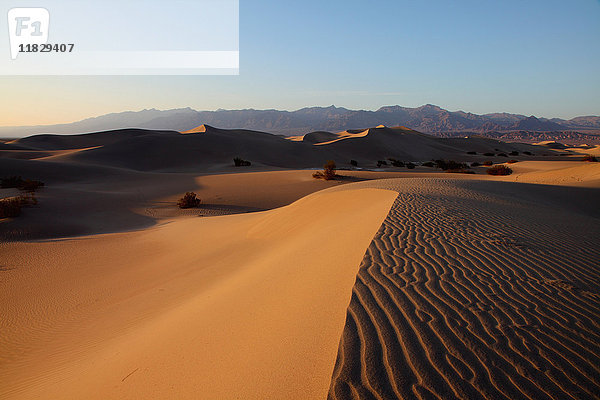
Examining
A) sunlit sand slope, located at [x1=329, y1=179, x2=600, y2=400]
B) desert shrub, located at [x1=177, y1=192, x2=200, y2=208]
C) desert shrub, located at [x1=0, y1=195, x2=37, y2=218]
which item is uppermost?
sunlit sand slope, located at [x1=329, y1=179, x2=600, y2=400]

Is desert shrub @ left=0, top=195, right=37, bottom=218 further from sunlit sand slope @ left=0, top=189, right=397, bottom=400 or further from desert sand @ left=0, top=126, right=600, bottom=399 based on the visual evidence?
sunlit sand slope @ left=0, top=189, right=397, bottom=400

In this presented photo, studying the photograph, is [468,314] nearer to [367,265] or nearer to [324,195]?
[367,265]

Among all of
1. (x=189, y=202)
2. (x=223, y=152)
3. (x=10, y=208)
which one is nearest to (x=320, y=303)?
(x=10, y=208)

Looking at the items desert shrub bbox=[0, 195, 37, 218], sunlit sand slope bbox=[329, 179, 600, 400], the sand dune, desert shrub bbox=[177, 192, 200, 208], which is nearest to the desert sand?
sunlit sand slope bbox=[329, 179, 600, 400]

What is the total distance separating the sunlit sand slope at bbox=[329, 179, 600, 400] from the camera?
2164 mm

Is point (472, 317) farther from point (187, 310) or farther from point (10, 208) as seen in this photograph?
point (10, 208)

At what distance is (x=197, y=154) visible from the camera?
119 feet

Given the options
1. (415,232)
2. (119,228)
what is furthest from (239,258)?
(119,228)

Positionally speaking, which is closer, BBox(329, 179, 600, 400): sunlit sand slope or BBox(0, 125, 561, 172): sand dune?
BBox(329, 179, 600, 400): sunlit sand slope

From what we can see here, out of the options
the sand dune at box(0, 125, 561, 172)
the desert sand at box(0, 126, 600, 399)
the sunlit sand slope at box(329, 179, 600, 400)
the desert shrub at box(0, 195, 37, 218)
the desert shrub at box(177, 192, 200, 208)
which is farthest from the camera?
the sand dune at box(0, 125, 561, 172)

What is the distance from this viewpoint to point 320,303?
3309 millimetres

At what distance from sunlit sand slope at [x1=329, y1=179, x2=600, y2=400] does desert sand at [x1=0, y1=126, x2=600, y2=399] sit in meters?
0.01

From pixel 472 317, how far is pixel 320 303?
1.31 m

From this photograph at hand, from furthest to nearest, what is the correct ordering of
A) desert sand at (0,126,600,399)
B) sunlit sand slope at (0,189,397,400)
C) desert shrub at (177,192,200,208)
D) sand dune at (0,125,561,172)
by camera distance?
sand dune at (0,125,561,172) < desert shrub at (177,192,200,208) < sunlit sand slope at (0,189,397,400) < desert sand at (0,126,600,399)
